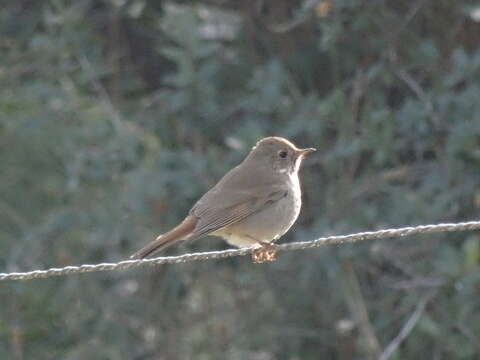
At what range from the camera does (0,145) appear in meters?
9.85

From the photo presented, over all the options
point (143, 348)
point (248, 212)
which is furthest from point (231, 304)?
point (248, 212)

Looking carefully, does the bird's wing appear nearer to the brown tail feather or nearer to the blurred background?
the brown tail feather

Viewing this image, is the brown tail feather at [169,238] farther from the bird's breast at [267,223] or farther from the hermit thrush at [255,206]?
the bird's breast at [267,223]

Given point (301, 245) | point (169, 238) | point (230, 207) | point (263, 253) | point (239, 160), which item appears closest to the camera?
point (301, 245)

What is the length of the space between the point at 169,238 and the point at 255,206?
76cm

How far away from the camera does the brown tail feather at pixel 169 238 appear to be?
A: 5895mm

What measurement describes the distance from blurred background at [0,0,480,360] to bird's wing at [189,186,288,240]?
1463 millimetres

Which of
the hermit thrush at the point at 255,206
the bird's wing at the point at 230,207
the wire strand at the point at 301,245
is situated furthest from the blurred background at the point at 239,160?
the wire strand at the point at 301,245

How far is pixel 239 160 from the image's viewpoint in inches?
339

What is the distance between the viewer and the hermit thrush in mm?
6320

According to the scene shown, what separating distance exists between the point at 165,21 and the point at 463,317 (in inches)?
120

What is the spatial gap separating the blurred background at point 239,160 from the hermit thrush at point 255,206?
1.17 m

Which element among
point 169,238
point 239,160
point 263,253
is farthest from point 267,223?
point 239,160

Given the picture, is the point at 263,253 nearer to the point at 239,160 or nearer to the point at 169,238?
the point at 169,238
